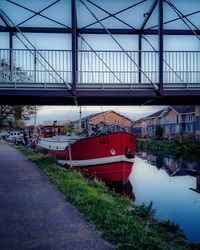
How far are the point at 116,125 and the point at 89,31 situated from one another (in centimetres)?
932

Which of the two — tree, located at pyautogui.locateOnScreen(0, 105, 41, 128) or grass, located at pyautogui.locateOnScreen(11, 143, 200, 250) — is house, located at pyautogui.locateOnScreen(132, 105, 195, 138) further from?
grass, located at pyautogui.locateOnScreen(11, 143, 200, 250)

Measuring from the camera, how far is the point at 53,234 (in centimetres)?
718

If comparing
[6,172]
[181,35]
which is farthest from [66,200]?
[181,35]

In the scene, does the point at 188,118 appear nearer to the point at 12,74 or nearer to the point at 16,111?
the point at 16,111

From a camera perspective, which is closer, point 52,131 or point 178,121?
point 52,131

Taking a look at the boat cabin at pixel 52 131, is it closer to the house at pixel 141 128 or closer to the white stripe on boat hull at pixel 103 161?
the white stripe on boat hull at pixel 103 161

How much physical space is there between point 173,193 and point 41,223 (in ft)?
45.1

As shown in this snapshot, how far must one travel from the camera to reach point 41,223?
26.3 ft

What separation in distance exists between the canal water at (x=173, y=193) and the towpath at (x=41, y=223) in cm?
456

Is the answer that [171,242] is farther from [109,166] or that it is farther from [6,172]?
[109,166]

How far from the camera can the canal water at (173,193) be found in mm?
14117

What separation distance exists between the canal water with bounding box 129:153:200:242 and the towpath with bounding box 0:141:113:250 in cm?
456

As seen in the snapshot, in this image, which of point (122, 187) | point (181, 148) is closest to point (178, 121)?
point (181, 148)

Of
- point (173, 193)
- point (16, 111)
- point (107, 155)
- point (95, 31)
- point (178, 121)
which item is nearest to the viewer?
point (95, 31)
